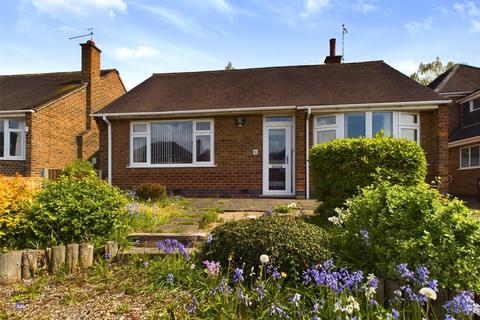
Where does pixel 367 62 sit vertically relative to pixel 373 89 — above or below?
above

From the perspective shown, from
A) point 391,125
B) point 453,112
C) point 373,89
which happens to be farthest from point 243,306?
point 453,112

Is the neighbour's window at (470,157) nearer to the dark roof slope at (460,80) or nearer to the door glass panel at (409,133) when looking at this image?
the dark roof slope at (460,80)

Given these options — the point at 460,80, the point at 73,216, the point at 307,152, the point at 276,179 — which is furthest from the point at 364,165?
the point at 460,80

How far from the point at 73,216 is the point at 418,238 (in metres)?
4.04

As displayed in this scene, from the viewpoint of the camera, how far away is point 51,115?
1459cm

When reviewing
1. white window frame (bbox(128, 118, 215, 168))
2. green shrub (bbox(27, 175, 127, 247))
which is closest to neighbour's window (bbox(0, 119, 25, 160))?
white window frame (bbox(128, 118, 215, 168))

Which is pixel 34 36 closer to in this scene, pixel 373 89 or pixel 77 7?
pixel 77 7

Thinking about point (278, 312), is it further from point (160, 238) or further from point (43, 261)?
point (43, 261)

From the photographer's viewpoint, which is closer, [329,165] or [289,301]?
[289,301]

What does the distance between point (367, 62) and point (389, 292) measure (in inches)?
495

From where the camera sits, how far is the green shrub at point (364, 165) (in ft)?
19.0

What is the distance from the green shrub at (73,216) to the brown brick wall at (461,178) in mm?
15756

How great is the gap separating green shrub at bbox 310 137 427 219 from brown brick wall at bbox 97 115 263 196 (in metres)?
5.03

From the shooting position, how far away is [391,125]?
10.4 m
